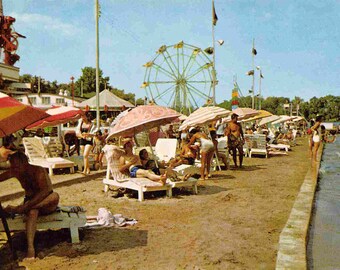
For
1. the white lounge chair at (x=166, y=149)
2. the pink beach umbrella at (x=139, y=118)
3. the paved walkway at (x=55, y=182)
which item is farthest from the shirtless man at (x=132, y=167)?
the white lounge chair at (x=166, y=149)

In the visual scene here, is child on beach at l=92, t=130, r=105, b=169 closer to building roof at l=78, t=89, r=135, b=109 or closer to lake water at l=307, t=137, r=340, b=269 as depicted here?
lake water at l=307, t=137, r=340, b=269

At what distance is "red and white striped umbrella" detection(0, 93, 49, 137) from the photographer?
3979mm

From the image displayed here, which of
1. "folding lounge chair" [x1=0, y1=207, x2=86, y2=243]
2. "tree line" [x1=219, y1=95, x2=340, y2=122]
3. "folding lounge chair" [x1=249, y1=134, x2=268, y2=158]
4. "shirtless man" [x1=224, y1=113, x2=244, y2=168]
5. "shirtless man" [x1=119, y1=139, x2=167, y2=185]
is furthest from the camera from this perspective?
"tree line" [x1=219, y1=95, x2=340, y2=122]

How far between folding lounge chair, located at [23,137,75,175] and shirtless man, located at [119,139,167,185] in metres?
3.80

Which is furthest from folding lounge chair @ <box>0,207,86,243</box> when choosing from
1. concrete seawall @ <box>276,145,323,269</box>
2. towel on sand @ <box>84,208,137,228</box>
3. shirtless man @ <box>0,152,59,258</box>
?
concrete seawall @ <box>276,145,323,269</box>

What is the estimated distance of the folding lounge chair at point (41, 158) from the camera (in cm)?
1137

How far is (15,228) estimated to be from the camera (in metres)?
4.77

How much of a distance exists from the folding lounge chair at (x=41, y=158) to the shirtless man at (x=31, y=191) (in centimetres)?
653

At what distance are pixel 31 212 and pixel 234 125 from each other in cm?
917

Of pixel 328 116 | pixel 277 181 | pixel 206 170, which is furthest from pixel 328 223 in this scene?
pixel 328 116

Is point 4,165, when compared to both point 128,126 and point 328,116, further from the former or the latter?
point 328,116

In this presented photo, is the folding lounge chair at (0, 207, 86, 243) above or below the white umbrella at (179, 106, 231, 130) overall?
below

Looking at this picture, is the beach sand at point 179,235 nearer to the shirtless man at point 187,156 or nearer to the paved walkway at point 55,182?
the paved walkway at point 55,182

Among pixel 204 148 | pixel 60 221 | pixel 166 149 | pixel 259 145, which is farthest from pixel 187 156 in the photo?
pixel 259 145
